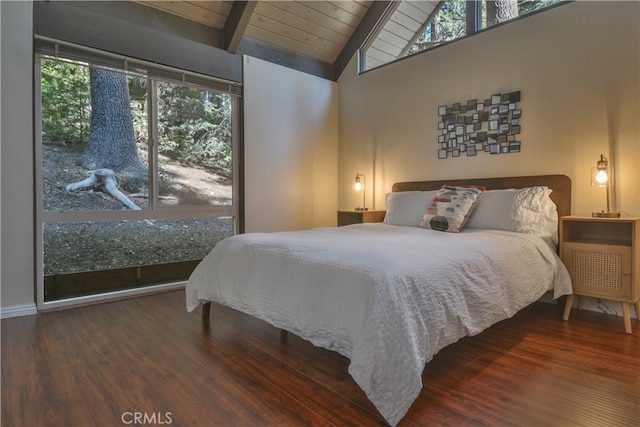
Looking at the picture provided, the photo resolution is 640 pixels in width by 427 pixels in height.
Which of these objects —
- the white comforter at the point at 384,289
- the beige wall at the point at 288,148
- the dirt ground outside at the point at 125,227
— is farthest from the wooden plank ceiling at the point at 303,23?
the white comforter at the point at 384,289

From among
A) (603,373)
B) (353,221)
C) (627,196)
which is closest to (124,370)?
(603,373)

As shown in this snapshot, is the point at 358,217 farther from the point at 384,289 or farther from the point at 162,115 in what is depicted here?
the point at 384,289

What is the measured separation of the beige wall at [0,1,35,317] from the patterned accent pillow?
3.18 meters

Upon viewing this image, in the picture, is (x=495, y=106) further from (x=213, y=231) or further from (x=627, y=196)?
(x=213, y=231)

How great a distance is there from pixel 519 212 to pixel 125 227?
3.44 meters

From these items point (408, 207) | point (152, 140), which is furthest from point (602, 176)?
point (152, 140)

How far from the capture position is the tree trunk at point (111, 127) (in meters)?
3.20

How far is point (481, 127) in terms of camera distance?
3.44 m

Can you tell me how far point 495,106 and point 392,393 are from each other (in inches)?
115

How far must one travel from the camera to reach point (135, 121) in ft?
11.1

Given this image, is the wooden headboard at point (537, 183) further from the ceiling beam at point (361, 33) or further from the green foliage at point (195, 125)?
the green foliage at point (195, 125)

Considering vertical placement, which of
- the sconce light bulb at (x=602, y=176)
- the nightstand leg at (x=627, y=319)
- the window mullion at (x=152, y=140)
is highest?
the window mullion at (x=152, y=140)

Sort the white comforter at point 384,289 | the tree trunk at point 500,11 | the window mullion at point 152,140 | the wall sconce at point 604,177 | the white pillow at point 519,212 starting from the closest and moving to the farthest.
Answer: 1. the white comforter at point 384,289
2. the wall sconce at point 604,177
3. the white pillow at point 519,212
4. the tree trunk at point 500,11
5. the window mullion at point 152,140

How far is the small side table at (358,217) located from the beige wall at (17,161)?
114 inches
